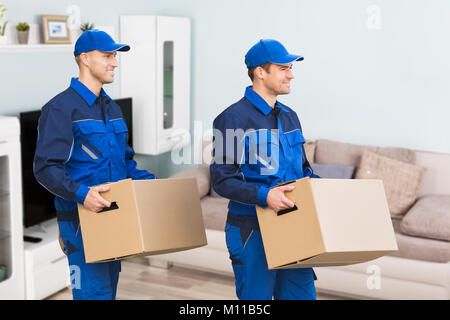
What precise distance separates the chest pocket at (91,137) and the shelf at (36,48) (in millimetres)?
1413

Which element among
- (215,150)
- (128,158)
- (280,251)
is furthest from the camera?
(128,158)

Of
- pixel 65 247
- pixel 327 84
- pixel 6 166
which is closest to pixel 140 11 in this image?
pixel 327 84

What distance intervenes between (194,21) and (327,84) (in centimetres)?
117

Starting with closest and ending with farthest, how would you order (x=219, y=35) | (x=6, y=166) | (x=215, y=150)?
(x=215, y=150) < (x=6, y=166) < (x=219, y=35)

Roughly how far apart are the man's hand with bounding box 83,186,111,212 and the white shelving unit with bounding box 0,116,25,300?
1443 mm

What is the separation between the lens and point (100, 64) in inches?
84.2

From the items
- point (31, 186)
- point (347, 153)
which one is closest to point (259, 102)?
point (31, 186)

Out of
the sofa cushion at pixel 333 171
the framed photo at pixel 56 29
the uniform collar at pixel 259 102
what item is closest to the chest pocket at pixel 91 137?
the uniform collar at pixel 259 102

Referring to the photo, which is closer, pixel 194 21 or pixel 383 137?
pixel 383 137

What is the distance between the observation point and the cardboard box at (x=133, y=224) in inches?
77.7

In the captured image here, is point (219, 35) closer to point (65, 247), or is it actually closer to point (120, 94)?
point (120, 94)

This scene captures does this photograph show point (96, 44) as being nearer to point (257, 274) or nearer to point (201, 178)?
point (257, 274)

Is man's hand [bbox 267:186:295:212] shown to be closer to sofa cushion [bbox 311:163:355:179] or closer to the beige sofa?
the beige sofa

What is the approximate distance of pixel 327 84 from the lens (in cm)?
450
